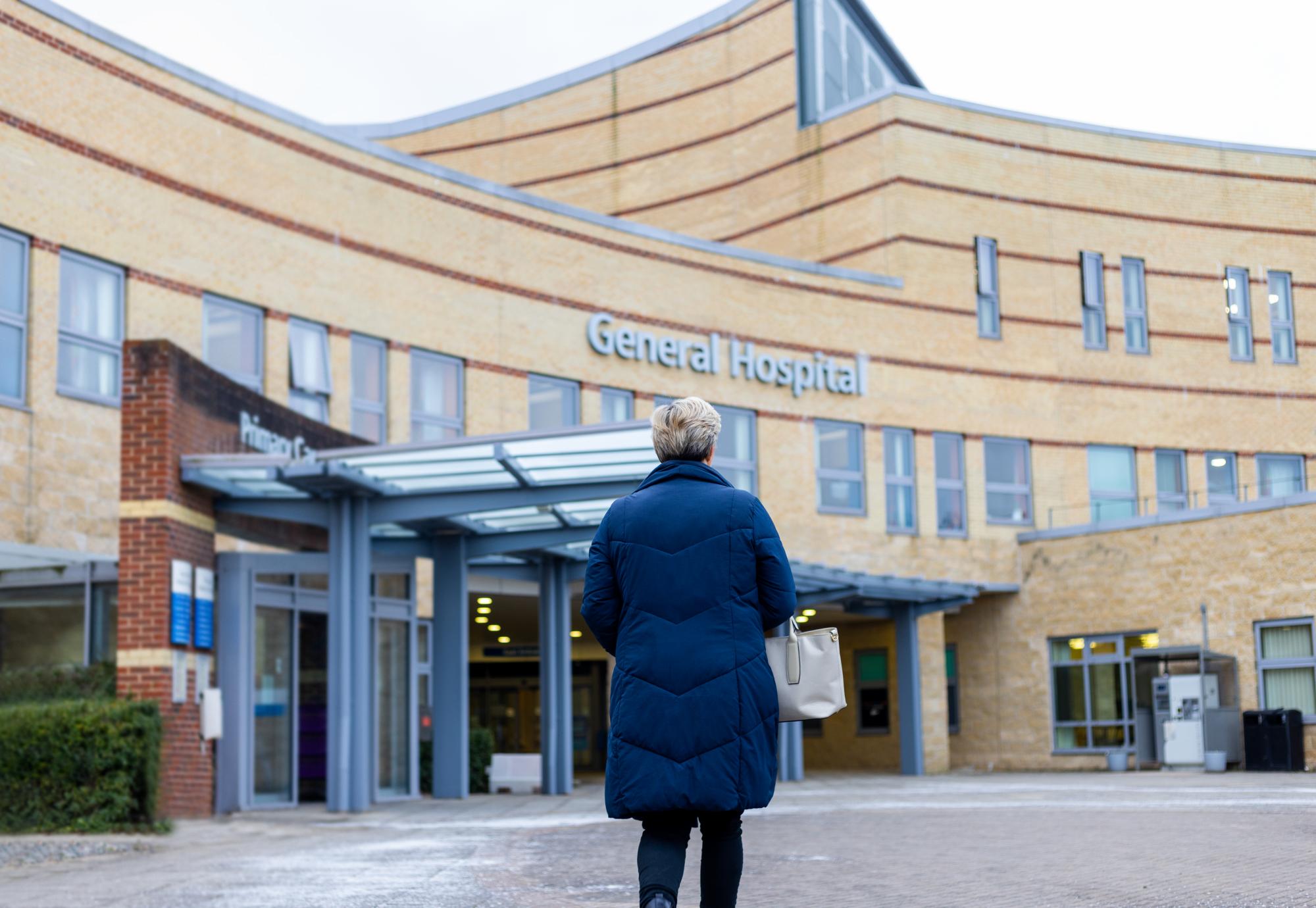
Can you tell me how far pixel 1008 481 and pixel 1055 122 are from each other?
7164 mm

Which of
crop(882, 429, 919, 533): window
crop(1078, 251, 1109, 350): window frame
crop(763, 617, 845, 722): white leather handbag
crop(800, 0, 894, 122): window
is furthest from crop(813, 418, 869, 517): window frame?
crop(763, 617, 845, 722): white leather handbag

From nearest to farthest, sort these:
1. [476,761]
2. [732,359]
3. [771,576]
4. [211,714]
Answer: [771,576] < [211,714] < [476,761] < [732,359]

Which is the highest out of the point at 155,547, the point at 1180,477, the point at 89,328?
the point at 89,328

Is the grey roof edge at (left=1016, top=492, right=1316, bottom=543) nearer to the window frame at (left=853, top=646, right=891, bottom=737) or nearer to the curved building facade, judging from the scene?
the curved building facade

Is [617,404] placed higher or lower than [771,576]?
higher

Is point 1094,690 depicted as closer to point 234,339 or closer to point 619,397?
point 619,397

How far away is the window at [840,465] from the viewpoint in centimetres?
2748

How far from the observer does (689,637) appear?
418 centimetres

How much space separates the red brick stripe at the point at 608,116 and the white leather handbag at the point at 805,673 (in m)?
29.1

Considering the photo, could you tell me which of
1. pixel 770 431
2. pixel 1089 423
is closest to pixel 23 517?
pixel 770 431

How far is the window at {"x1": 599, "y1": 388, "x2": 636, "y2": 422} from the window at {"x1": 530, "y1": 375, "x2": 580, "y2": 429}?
0.64 metres

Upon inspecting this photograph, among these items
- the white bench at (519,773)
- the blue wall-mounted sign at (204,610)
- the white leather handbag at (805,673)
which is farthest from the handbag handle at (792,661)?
the white bench at (519,773)

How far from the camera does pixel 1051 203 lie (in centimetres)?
3034

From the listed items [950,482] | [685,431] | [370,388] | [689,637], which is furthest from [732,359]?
[689,637]
